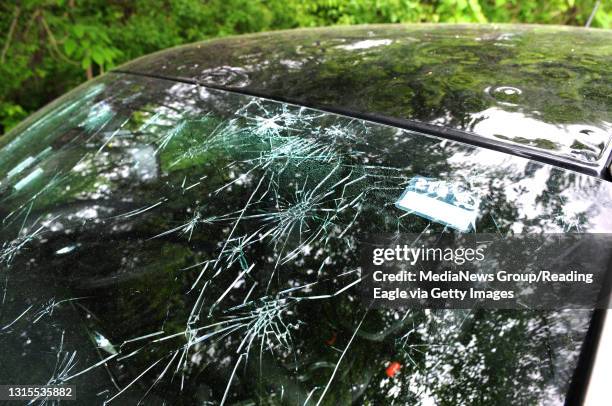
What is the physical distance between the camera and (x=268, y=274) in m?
1.06

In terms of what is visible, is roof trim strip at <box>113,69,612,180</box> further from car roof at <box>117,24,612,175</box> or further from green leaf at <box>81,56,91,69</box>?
green leaf at <box>81,56,91,69</box>

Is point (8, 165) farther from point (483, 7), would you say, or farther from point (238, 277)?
point (483, 7)

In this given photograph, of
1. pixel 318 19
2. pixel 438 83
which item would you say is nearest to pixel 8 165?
pixel 438 83

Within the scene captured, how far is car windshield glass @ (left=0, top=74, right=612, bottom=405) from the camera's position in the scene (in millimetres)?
924

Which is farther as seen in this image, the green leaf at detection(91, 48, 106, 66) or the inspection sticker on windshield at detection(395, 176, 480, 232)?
the green leaf at detection(91, 48, 106, 66)

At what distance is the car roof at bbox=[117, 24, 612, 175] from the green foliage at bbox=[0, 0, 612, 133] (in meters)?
2.10

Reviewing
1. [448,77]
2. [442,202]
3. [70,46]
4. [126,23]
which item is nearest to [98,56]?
[70,46]

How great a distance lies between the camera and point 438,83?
136cm

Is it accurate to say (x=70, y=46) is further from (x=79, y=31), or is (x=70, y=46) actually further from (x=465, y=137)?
(x=465, y=137)

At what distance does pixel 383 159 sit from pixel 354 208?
0.16 meters

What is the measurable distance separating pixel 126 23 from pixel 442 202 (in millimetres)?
4224

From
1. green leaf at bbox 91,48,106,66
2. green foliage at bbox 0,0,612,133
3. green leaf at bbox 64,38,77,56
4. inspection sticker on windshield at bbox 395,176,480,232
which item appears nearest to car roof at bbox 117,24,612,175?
inspection sticker on windshield at bbox 395,176,480,232

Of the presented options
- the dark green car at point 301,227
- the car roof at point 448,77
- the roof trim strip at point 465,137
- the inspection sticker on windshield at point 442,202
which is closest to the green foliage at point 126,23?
the car roof at point 448,77

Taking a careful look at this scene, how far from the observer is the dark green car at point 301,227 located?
36.7 inches
